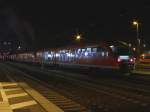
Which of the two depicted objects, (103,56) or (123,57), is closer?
(123,57)

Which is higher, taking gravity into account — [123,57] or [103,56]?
[103,56]

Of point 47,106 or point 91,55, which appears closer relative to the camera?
point 47,106

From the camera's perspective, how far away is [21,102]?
15945 millimetres

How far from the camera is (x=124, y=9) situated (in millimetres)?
72938

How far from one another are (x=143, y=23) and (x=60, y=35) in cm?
2195

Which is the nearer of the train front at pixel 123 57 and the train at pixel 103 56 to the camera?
the train front at pixel 123 57

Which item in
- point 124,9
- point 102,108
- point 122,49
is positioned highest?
point 124,9

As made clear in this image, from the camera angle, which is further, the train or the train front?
the train

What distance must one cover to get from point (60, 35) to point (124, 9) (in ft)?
123

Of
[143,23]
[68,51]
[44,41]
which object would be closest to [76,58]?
[68,51]

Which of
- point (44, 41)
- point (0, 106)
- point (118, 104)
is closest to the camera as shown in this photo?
point (0, 106)

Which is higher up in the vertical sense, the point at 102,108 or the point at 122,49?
the point at 122,49

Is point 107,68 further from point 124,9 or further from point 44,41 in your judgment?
point 44,41

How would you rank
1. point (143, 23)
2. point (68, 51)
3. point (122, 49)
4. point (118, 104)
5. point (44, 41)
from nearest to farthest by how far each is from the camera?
point (118, 104) → point (122, 49) → point (68, 51) → point (143, 23) → point (44, 41)
